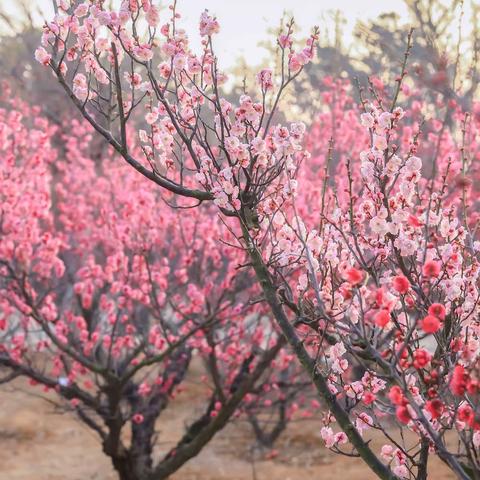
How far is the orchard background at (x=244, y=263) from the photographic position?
12.6 ft

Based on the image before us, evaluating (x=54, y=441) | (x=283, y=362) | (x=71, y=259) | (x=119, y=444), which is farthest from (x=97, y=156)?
(x=119, y=444)

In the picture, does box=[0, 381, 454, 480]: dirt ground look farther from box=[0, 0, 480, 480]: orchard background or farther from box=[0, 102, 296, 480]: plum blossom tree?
box=[0, 102, 296, 480]: plum blossom tree

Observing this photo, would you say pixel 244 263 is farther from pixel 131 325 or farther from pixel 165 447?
pixel 165 447

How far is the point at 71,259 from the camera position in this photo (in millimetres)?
15195

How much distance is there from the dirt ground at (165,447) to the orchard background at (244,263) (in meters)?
0.06

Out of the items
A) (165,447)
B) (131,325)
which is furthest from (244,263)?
(165,447)

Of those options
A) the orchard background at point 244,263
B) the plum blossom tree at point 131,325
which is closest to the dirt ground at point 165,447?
the orchard background at point 244,263

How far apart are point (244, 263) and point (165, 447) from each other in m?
6.25

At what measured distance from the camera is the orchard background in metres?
3.83

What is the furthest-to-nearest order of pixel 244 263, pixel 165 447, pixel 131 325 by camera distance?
pixel 165 447
pixel 131 325
pixel 244 263

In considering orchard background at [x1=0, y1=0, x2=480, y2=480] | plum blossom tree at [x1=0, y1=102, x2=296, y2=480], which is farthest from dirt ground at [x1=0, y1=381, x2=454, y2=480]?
plum blossom tree at [x1=0, y1=102, x2=296, y2=480]

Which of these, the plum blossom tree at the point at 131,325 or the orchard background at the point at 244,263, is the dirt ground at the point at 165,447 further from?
the plum blossom tree at the point at 131,325

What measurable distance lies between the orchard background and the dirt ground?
63 mm

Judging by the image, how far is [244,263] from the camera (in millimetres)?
7027
